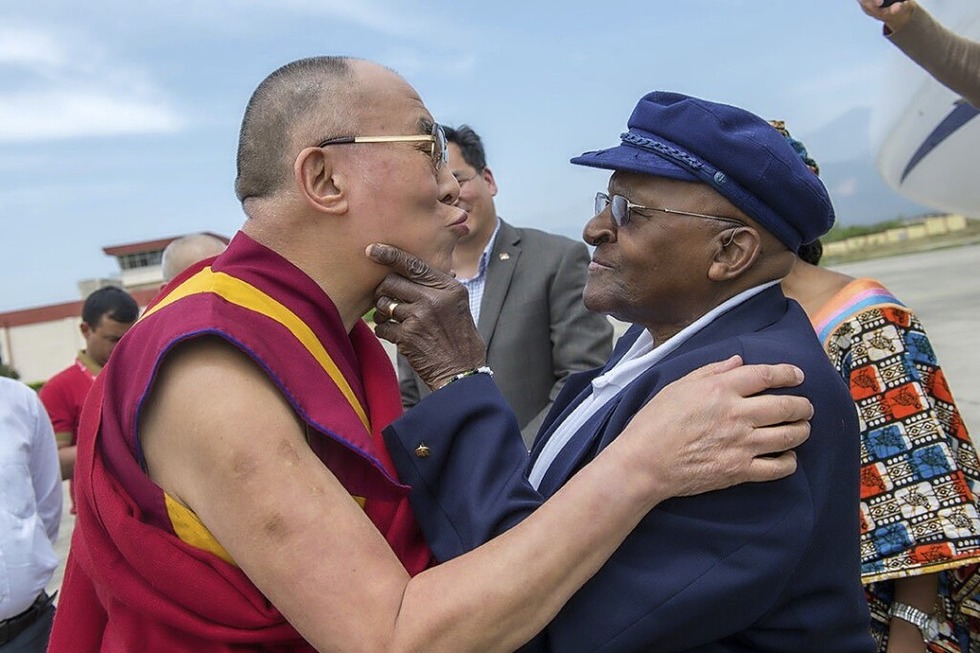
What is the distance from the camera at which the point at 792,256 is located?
197 cm

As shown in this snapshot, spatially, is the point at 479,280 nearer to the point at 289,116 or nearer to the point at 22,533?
the point at 22,533

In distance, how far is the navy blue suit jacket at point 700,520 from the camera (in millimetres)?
1546

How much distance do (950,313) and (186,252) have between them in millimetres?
15126

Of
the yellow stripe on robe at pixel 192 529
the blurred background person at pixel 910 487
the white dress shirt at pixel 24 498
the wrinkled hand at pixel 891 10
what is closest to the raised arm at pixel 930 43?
the wrinkled hand at pixel 891 10

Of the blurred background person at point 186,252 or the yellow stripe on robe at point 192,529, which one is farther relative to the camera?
the blurred background person at point 186,252

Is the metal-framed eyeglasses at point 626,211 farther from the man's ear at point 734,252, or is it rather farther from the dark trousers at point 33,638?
the dark trousers at point 33,638

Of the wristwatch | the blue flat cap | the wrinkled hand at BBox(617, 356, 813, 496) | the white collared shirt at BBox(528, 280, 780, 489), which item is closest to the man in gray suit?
the wristwatch

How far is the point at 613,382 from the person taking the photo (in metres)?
2.01

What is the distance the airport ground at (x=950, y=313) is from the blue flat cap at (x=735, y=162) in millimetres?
7430

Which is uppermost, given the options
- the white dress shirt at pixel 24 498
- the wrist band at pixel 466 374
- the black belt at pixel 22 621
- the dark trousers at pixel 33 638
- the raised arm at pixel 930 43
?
the raised arm at pixel 930 43

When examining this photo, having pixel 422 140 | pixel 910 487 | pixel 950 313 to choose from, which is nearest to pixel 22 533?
pixel 422 140

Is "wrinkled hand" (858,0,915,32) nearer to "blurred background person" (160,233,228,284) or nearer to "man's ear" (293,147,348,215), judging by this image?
"man's ear" (293,147,348,215)

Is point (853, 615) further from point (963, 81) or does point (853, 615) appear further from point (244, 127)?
point (963, 81)

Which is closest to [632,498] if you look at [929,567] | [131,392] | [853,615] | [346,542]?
[346,542]
